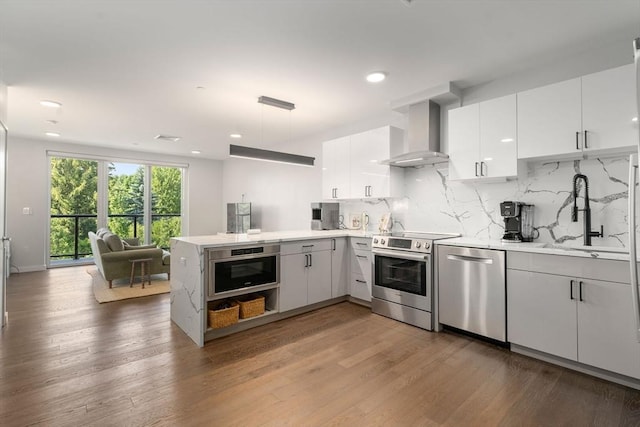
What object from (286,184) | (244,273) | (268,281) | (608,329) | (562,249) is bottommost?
(608,329)

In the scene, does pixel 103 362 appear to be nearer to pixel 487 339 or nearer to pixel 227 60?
pixel 227 60

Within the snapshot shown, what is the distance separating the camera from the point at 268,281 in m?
3.43

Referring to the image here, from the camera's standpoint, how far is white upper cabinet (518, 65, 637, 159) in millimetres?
2396

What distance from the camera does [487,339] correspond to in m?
2.97

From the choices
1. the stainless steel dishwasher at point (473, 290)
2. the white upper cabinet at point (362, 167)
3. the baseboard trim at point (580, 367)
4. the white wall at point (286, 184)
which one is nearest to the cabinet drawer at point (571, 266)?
the stainless steel dishwasher at point (473, 290)

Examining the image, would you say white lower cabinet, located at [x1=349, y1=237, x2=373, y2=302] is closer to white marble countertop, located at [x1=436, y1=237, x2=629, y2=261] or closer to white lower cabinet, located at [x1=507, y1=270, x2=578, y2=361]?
white marble countertop, located at [x1=436, y1=237, x2=629, y2=261]

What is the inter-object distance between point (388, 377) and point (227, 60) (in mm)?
2983

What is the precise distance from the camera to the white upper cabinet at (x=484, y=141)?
9.78ft

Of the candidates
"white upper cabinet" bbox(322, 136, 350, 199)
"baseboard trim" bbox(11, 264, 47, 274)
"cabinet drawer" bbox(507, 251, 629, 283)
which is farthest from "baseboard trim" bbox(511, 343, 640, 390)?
"baseboard trim" bbox(11, 264, 47, 274)

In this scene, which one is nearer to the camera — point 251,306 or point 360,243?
point 251,306

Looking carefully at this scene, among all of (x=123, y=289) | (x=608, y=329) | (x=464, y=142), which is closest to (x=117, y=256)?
(x=123, y=289)

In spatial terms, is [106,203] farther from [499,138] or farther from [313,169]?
[499,138]

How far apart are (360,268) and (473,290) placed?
1423 millimetres

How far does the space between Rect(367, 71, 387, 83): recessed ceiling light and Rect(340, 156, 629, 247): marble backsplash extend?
4.34 ft
